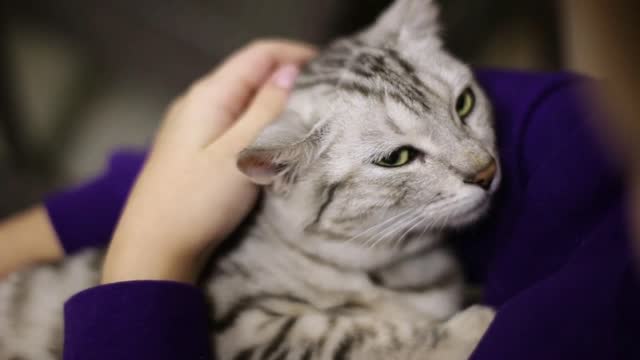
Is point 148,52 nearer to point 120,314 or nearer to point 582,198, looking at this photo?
point 120,314

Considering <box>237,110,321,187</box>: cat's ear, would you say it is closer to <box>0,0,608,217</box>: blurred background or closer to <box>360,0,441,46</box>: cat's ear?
<box>360,0,441,46</box>: cat's ear

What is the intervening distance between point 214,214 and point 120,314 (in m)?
0.17

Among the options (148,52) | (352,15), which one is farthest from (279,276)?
(148,52)

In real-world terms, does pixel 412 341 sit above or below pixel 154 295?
below

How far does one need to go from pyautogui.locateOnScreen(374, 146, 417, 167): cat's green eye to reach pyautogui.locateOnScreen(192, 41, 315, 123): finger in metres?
0.25

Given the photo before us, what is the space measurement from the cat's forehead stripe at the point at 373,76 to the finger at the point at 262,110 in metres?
0.03

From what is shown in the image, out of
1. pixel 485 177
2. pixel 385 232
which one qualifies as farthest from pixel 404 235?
pixel 485 177

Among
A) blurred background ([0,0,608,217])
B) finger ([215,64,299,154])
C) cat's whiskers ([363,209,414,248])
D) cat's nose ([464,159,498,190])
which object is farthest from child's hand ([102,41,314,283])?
blurred background ([0,0,608,217])

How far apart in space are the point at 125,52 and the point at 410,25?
1371mm

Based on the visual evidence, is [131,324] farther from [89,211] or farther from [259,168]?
[89,211]

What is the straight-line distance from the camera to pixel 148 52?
6.61 feet

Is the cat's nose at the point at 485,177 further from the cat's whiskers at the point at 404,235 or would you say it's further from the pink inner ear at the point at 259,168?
the pink inner ear at the point at 259,168

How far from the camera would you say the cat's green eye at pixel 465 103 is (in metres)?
0.85

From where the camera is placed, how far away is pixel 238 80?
0.92 m
